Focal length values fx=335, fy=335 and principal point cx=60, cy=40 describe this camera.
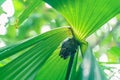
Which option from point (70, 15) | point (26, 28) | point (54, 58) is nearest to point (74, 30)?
point (70, 15)

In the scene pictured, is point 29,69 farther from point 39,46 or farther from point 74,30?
point 74,30

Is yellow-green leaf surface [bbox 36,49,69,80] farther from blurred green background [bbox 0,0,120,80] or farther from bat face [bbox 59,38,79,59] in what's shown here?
blurred green background [bbox 0,0,120,80]

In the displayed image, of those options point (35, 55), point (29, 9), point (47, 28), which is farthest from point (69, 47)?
point (47, 28)

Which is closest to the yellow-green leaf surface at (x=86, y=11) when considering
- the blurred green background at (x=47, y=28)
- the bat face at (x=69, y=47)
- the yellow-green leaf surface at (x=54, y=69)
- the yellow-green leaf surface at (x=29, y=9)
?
the bat face at (x=69, y=47)

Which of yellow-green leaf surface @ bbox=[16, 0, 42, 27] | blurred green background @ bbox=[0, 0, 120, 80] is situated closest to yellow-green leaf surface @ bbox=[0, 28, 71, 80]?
yellow-green leaf surface @ bbox=[16, 0, 42, 27]

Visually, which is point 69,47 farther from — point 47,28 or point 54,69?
point 47,28

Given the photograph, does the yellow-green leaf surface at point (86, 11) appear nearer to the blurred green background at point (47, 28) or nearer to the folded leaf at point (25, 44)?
the folded leaf at point (25, 44)

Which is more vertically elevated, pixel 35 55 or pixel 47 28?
pixel 47 28
